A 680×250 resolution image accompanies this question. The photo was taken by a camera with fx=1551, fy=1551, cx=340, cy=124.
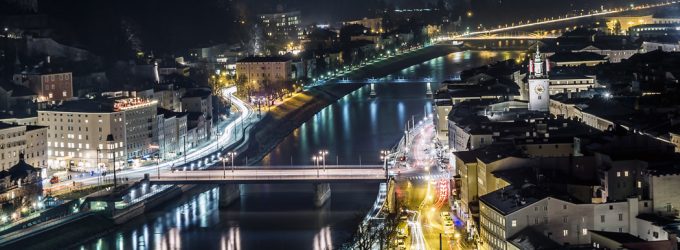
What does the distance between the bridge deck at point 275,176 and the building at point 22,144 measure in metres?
1.79

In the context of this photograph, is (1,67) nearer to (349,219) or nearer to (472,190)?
(349,219)

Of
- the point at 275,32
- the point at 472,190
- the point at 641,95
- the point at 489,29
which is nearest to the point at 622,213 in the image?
the point at 472,190

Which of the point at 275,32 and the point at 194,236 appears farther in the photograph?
the point at 275,32

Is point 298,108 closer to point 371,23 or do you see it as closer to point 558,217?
point 558,217

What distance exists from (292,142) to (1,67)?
15.8ft

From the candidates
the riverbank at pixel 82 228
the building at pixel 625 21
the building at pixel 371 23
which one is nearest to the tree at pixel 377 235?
the riverbank at pixel 82 228

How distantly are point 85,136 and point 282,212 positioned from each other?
447cm

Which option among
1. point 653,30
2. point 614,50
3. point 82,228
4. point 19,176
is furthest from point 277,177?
point 653,30

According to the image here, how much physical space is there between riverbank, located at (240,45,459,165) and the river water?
0.91ft

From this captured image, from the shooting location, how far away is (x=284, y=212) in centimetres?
1859

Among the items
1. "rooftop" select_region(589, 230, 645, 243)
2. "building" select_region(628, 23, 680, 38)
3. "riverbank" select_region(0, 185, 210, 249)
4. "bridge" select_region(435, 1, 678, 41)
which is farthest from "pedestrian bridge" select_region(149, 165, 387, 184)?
"bridge" select_region(435, 1, 678, 41)

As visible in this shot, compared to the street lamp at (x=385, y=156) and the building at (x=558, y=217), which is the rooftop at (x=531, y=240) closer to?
the building at (x=558, y=217)

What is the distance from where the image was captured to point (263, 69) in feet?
110

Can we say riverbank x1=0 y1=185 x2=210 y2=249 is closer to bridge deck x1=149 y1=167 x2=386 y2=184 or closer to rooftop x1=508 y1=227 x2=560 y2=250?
bridge deck x1=149 y1=167 x2=386 y2=184
